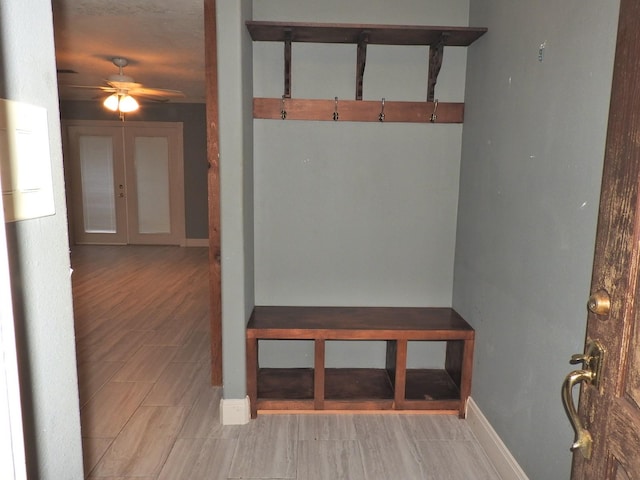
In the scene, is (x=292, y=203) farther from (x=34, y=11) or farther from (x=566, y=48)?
(x=34, y=11)

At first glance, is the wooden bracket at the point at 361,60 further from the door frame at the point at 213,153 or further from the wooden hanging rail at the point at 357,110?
the door frame at the point at 213,153

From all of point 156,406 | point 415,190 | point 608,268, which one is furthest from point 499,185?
point 156,406

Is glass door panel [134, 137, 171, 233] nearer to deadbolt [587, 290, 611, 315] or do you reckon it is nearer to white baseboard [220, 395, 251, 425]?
white baseboard [220, 395, 251, 425]

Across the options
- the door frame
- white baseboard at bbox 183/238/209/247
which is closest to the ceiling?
the door frame

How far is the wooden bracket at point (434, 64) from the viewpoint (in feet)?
8.05

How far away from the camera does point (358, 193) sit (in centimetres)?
273

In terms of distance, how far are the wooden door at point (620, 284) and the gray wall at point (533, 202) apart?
59 centimetres

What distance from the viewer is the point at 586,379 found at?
3.04ft

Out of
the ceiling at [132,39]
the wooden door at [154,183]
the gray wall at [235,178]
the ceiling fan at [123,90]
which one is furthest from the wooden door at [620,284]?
the wooden door at [154,183]

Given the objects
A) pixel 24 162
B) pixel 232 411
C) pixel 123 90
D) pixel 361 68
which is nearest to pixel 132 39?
pixel 123 90

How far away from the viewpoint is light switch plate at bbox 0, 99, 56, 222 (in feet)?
1.92

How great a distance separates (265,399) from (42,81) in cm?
217

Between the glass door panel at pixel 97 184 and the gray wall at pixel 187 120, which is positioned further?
the glass door panel at pixel 97 184

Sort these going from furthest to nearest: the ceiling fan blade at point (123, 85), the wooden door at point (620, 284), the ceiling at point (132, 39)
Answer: the ceiling fan blade at point (123, 85) < the ceiling at point (132, 39) < the wooden door at point (620, 284)
